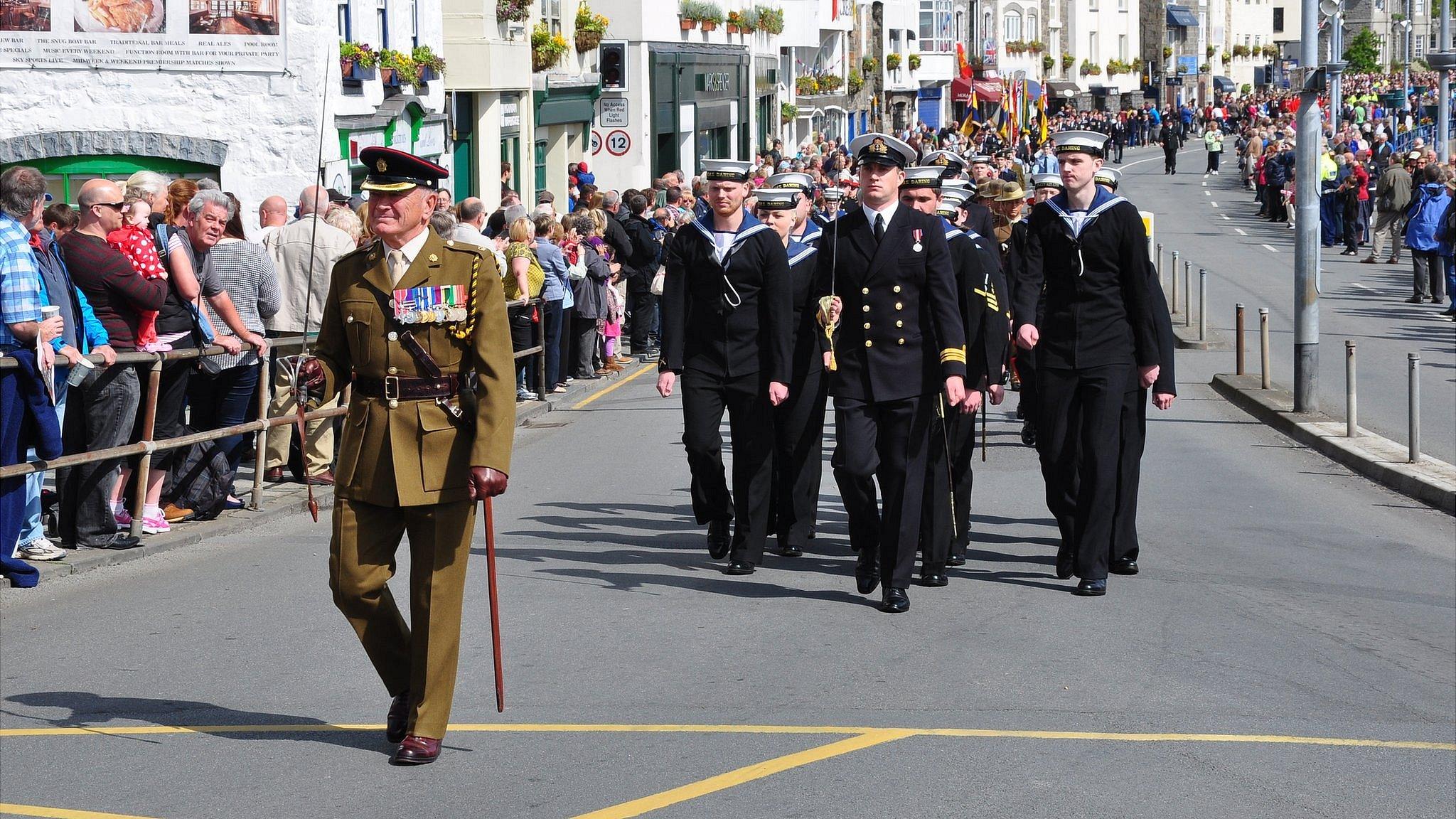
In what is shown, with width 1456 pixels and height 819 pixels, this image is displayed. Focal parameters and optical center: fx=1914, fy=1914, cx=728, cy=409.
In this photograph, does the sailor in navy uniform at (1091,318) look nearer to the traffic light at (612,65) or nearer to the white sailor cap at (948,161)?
the white sailor cap at (948,161)

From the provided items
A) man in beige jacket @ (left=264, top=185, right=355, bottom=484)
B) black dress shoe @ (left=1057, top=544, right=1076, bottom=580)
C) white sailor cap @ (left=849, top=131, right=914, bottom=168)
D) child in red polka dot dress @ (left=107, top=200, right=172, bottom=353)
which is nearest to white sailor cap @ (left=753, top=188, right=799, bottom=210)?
white sailor cap @ (left=849, top=131, right=914, bottom=168)

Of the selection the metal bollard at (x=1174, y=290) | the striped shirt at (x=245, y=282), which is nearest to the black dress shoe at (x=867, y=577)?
the striped shirt at (x=245, y=282)

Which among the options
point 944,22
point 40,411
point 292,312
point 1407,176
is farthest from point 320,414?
point 944,22

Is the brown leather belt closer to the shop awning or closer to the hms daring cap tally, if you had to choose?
the hms daring cap tally

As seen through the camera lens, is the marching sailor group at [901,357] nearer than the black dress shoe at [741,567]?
Yes

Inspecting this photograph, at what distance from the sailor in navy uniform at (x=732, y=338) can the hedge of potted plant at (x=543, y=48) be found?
23.3 m

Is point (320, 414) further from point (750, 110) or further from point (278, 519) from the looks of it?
point (750, 110)

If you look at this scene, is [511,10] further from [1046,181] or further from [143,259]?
[143,259]

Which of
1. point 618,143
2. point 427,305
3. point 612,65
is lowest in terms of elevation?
point 427,305

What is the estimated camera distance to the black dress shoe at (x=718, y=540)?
9.88 metres

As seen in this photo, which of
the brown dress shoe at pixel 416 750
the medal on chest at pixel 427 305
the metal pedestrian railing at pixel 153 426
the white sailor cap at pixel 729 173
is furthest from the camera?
the white sailor cap at pixel 729 173

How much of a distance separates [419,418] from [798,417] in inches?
160

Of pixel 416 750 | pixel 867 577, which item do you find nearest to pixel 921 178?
pixel 867 577

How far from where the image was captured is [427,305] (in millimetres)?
5977
